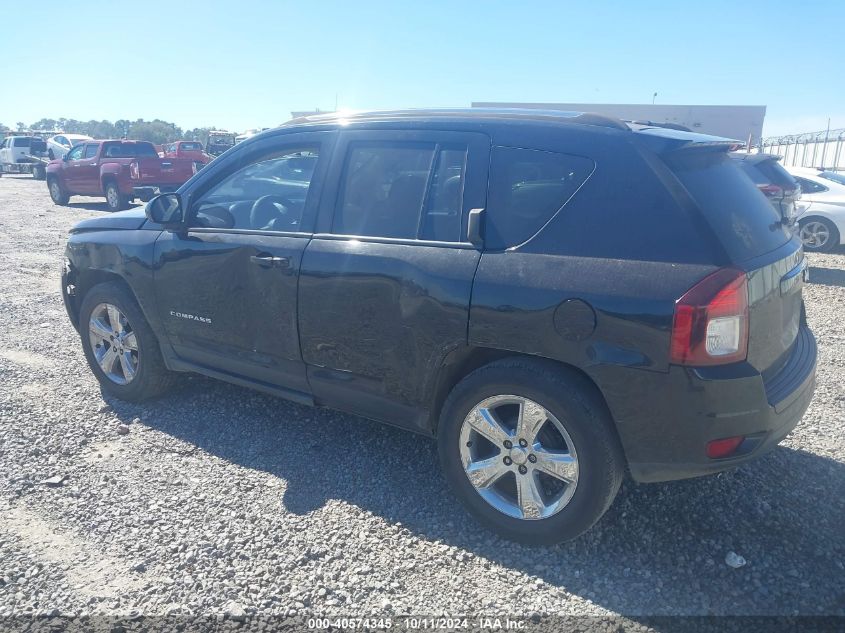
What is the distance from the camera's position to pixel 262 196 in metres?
4.14

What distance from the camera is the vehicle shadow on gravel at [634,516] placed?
2.71 m

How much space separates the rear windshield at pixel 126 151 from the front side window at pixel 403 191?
619 inches

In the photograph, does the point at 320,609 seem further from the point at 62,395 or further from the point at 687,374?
the point at 62,395

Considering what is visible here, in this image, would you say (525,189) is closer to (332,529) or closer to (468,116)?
(468,116)

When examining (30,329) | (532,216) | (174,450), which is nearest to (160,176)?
(30,329)

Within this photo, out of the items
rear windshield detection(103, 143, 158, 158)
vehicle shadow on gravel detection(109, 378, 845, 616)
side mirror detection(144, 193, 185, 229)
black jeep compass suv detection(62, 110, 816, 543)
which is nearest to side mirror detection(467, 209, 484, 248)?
black jeep compass suv detection(62, 110, 816, 543)

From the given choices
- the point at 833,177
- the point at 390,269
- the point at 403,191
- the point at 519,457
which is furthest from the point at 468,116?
the point at 833,177

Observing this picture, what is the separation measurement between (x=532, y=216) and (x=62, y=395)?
374 cm

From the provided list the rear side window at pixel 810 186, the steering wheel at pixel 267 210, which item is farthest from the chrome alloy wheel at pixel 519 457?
the rear side window at pixel 810 186

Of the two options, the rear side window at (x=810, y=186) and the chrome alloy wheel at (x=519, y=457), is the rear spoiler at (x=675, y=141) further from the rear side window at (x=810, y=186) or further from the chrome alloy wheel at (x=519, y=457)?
the rear side window at (x=810, y=186)

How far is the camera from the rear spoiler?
2834 millimetres

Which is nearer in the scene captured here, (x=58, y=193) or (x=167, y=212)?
(x=167, y=212)

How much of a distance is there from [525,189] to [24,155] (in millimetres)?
34236

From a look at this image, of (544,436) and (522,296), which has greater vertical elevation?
(522,296)
